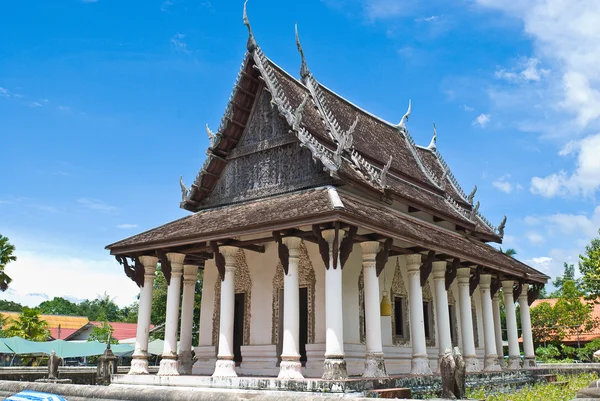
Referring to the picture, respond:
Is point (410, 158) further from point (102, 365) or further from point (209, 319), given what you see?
point (102, 365)

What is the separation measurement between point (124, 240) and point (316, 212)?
585 cm

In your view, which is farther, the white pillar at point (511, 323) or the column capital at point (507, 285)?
the column capital at point (507, 285)

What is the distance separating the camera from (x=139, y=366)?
41.7 ft

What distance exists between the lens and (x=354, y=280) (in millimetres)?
12664

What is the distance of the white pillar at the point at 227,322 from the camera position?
36.7 feet

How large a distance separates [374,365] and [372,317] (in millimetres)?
876

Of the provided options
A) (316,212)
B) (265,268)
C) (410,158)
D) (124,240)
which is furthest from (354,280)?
(410,158)

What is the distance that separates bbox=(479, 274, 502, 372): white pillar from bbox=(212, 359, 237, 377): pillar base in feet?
24.6

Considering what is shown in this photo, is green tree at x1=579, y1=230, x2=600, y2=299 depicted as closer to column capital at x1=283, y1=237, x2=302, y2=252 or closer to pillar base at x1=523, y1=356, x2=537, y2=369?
pillar base at x1=523, y1=356, x2=537, y2=369

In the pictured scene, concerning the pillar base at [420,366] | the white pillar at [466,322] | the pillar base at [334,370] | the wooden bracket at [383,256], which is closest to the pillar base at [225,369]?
the pillar base at [334,370]

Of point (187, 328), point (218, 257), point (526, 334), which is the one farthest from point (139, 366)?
point (526, 334)

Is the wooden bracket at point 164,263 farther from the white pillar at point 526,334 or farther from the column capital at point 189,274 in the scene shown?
the white pillar at point 526,334

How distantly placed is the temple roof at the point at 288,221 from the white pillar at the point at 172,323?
693 mm

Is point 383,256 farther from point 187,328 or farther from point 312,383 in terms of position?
point 187,328
